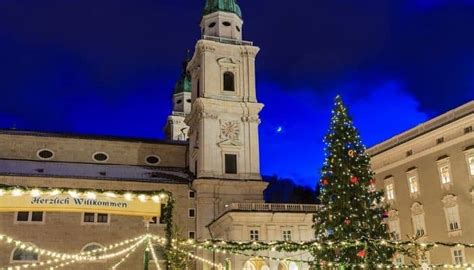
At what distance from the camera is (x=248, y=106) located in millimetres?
47719

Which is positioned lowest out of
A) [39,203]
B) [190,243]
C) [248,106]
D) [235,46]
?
[190,243]

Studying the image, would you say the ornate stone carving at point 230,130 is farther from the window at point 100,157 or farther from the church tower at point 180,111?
the church tower at point 180,111

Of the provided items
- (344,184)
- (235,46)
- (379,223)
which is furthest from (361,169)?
(235,46)

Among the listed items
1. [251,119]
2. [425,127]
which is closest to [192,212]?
[251,119]

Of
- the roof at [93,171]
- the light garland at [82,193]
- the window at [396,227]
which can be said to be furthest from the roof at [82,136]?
the light garland at [82,193]

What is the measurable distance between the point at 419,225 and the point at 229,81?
909 inches

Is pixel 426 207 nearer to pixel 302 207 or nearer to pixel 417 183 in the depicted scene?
pixel 417 183

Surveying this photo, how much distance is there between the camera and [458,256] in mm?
29531

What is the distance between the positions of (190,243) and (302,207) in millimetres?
22440

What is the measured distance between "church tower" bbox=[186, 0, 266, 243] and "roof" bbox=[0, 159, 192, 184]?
242 centimetres

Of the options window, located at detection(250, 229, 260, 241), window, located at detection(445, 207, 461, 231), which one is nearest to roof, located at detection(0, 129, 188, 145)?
window, located at detection(250, 229, 260, 241)

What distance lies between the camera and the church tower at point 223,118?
1738 inches

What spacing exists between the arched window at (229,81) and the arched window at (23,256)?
2169cm

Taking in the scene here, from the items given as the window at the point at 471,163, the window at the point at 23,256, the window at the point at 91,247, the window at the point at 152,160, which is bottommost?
the window at the point at 23,256
